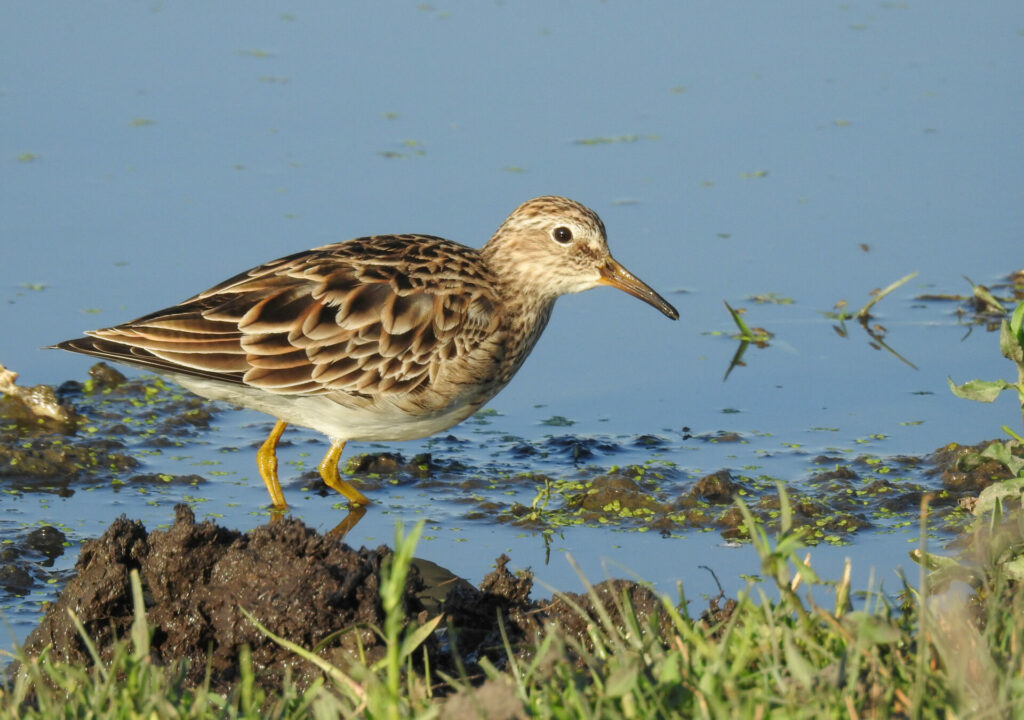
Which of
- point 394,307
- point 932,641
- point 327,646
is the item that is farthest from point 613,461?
point 932,641

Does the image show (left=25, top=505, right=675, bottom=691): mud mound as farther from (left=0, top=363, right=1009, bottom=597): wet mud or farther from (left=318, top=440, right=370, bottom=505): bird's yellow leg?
(left=318, top=440, right=370, bottom=505): bird's yellow leg

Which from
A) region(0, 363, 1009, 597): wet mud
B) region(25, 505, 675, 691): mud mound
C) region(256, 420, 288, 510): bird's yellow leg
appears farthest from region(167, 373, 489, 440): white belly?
region(25, 505, 675, 691): mud mound

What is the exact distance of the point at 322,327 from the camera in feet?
25.4

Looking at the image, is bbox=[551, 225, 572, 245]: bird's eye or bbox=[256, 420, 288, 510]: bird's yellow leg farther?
bbox=[551, 225, 572, 245]: bird's eye

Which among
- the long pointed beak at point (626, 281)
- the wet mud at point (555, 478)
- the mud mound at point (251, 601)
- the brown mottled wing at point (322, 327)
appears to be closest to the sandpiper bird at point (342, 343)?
the brown mottled wing at point (322, 327)

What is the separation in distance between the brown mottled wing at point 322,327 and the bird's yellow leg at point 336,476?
364 millimetres

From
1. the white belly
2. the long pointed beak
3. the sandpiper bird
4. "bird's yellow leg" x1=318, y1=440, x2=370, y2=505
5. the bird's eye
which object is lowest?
"bird's yellow leg" x1=318, y1=440, x2=370, y2=505

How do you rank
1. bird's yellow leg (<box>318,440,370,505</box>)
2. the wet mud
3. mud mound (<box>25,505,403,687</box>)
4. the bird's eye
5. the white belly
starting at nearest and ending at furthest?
mud mound (<box>25,505,403,687</box>), the wet mud, the white belly, bird's yellow leg (<box>318,440,370,505</box>), the bird's eye

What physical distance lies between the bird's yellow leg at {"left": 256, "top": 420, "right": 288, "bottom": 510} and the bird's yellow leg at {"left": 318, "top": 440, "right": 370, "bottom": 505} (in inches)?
10.2

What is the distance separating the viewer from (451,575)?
6855 mm

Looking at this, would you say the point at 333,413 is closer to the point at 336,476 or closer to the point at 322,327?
the point at 336,476

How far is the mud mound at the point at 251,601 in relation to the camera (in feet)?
17.6

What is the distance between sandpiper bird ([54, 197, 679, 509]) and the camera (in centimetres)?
755

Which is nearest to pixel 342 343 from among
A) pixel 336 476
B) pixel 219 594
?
pixel 336 476
